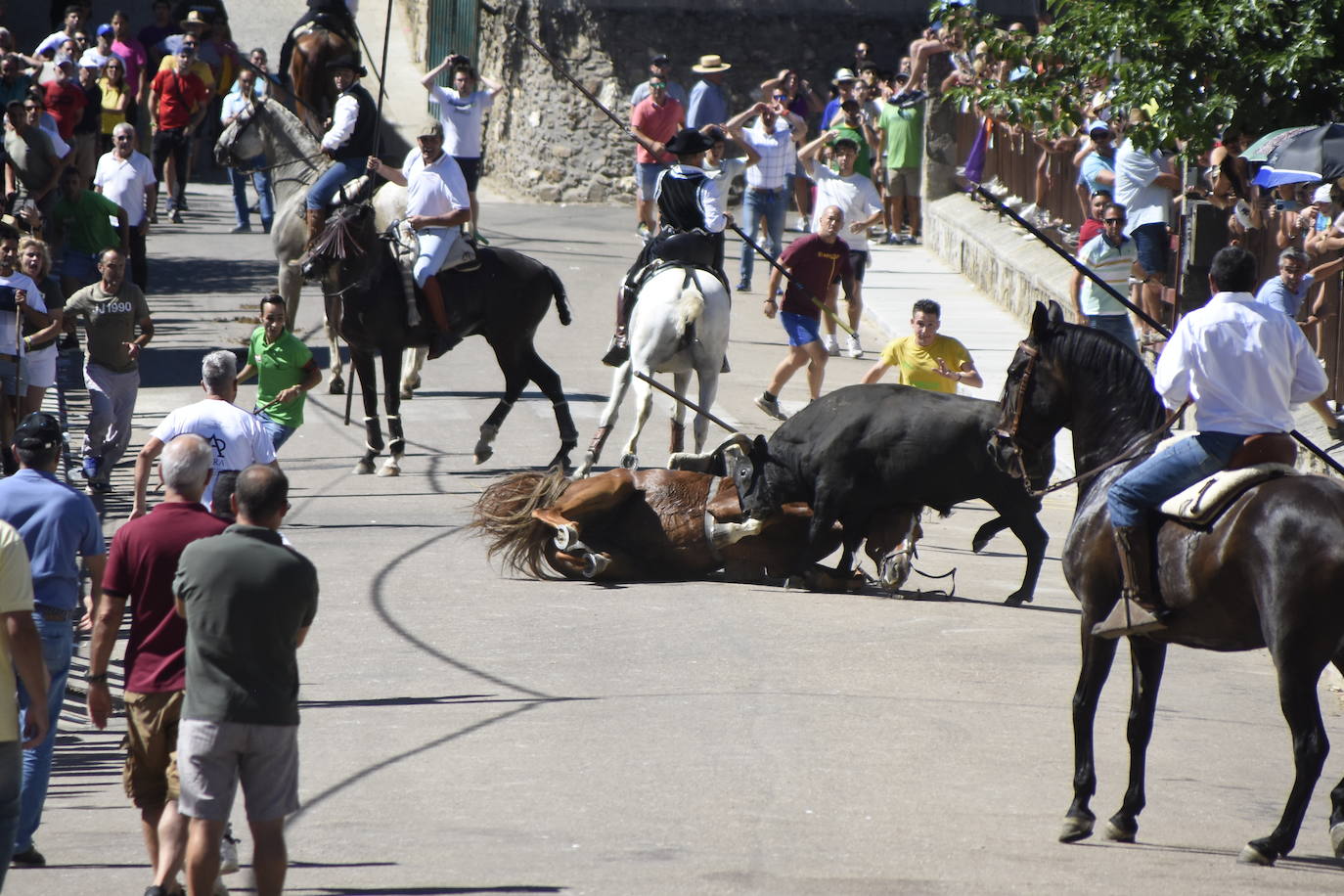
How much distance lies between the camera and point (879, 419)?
37.7 ft

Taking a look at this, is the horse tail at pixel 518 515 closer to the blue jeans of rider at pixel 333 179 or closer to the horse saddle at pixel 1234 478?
the horse saddle at pixel 1234 478

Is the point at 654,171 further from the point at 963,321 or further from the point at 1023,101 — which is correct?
the point at 1023,101

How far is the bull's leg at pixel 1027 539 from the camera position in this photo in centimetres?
1141

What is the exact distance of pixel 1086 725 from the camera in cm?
764

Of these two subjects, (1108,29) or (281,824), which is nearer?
(281,824)

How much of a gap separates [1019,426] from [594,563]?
144 inches

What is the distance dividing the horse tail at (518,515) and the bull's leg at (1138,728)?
485 cm

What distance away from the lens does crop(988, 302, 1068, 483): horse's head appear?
8648mm

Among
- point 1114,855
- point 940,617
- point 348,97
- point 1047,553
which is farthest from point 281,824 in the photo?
point 348,97

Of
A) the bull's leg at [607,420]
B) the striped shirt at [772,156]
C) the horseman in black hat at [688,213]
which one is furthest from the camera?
the striped shirt at [772,156]

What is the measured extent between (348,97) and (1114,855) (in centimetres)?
1309

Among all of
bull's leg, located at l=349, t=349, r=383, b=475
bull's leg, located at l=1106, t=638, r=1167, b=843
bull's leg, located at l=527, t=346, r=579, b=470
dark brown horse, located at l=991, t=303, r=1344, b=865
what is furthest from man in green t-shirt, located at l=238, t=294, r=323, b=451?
bull's leg, located at l=1106, t=638, r=1167, b=843

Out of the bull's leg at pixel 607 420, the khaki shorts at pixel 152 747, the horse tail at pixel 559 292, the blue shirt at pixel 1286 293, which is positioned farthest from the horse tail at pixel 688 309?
the khaki shorts at pixel 152 747

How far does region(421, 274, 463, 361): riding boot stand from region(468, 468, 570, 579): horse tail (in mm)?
3627
